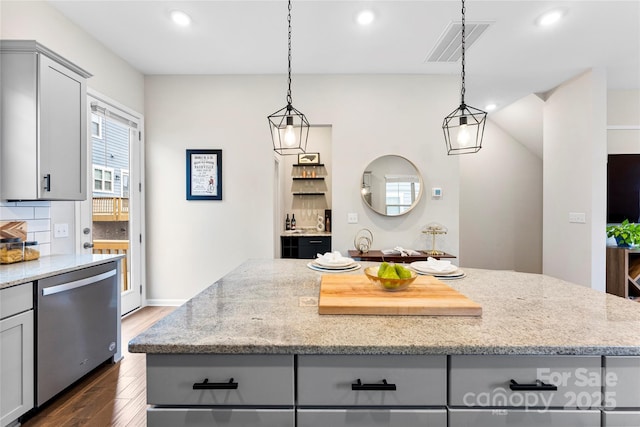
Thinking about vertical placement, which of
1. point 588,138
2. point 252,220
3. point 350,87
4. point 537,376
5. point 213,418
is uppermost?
point 350,87

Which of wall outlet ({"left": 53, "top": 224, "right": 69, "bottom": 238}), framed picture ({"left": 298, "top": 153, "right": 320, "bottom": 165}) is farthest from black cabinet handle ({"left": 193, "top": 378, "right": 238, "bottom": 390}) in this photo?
framed picture ({"left": 298, "top": 153, "right": 320, "bottom": 165})

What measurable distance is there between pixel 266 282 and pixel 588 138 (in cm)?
422

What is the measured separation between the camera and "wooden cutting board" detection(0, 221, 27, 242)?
7.05 feet

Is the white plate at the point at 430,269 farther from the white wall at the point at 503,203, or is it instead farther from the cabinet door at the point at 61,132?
the white wall at the point at 503,203

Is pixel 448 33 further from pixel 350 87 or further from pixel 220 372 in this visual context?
pixel 220 372

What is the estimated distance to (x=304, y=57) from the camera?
11.4 ft

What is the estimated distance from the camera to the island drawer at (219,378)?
38.0 inches

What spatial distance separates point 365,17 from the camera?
2.73 metres

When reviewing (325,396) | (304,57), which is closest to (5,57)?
(304,57)

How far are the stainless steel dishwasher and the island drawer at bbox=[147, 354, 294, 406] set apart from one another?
58.4 inches

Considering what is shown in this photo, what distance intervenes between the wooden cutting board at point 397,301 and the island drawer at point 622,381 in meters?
0.37

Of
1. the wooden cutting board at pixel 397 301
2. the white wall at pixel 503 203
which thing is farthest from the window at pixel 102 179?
the white wall at pixel 503 203

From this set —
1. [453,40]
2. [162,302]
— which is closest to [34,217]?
[162,302]

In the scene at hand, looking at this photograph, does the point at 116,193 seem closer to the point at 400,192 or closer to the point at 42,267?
the point at 42,267
